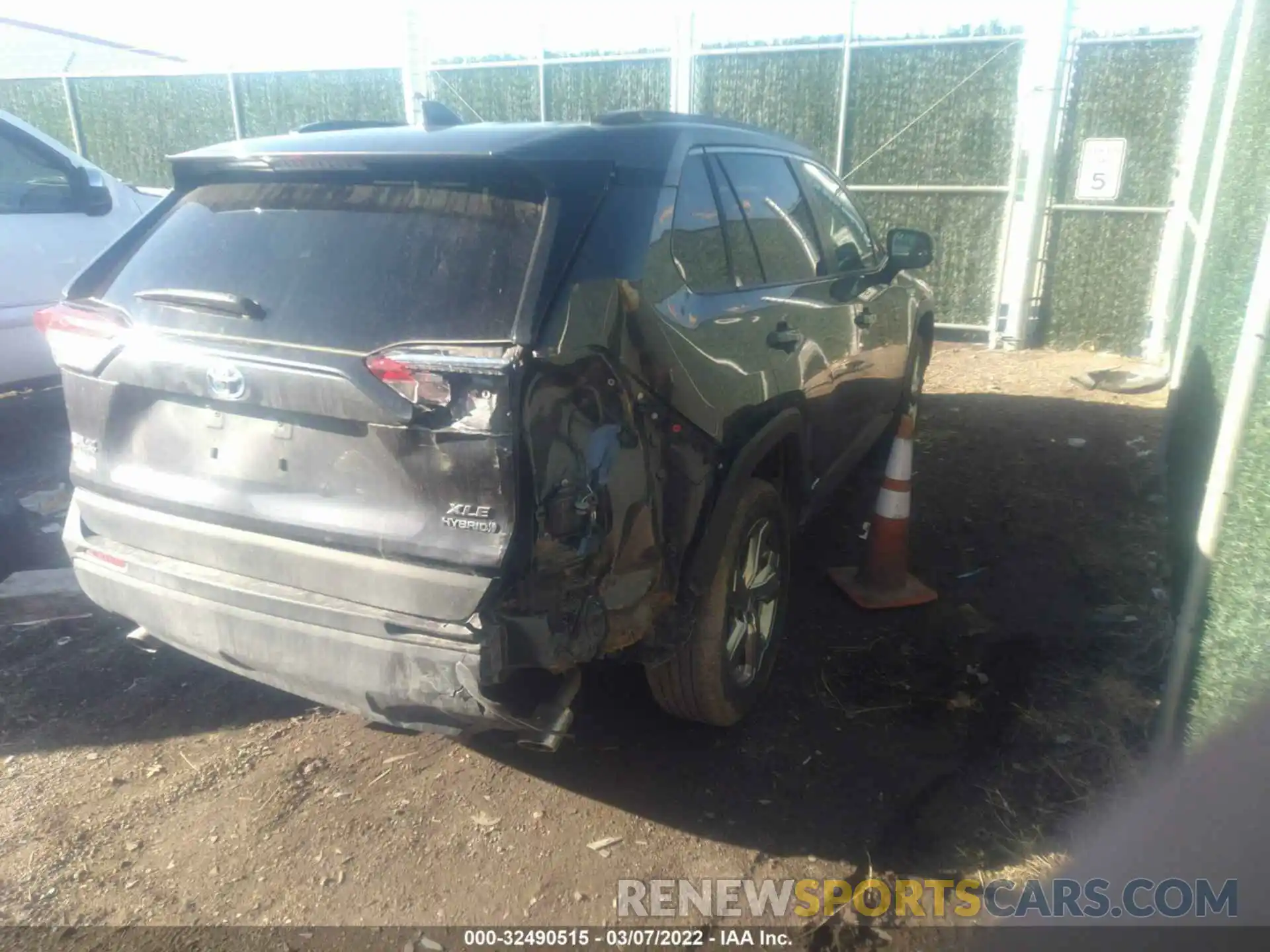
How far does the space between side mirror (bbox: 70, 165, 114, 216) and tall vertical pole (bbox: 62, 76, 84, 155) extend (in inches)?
355

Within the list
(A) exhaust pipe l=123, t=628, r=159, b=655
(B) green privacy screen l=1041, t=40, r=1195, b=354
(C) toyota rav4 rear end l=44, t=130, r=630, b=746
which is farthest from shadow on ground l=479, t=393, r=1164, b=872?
(B) green privacy screen l=1041, t=40, r=1195, b=354

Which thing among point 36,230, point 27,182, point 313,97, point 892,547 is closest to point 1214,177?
point 892,547

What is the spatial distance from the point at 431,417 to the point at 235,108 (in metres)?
12.5

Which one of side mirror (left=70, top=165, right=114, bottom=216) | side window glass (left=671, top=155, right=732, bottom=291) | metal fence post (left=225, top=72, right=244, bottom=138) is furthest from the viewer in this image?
metal fence post (left=225, top=72, right=244, bottom=138)

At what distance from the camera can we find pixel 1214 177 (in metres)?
5.52

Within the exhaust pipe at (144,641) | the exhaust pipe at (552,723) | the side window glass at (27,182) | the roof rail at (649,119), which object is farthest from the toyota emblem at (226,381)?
the side window glass at (27,182)

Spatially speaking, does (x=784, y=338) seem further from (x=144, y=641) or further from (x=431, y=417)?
(x=144, y=641)

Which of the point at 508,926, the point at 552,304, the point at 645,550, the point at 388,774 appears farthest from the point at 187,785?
the point at 552,304

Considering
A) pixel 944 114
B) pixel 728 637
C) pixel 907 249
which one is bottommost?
pixel 728 637

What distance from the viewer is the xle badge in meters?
2.22

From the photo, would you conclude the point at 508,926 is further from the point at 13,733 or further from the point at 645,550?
the point at 13,733

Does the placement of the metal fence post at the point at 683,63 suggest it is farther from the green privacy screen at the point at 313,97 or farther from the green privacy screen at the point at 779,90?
the green privacy screen at the point at 313,97

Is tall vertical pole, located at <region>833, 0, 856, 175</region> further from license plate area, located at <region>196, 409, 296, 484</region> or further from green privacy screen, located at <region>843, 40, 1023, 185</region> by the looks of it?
license plate area, located at <region>196, 409, 296, 484</region>

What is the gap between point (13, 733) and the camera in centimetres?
323
